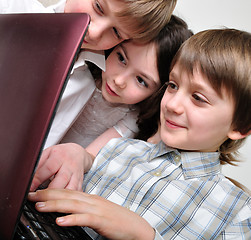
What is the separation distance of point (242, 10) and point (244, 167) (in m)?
0.71

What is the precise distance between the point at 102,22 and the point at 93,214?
0.52 meters

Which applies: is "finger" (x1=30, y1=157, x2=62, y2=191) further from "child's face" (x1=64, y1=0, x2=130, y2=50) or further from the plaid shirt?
"child's face" (x1=64, y1=0, x2=130, y2=50)

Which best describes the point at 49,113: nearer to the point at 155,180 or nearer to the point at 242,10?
the point at 155,180

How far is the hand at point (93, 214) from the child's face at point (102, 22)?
0.47 meters

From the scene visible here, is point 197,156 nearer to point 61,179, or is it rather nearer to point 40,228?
point 61,179

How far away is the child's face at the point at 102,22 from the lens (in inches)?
30.2

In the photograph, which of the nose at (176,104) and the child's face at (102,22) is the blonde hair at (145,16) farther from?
the nose at (176,104)

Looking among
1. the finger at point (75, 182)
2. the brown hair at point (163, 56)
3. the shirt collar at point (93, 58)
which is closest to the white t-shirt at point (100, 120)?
the brown hair at point (163, 56)

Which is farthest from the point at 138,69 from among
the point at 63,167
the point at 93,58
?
the point at 63,167

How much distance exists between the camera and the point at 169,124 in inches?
29.6

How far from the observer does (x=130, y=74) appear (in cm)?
90

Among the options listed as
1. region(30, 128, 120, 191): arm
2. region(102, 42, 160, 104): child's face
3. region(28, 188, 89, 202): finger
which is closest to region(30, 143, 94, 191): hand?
region(30, 128, 120, 191): arm

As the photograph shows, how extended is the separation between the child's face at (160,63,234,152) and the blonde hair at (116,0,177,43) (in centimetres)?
16

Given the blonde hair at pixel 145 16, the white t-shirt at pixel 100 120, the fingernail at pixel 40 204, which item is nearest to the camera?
the fingernail at pixel 40 204
